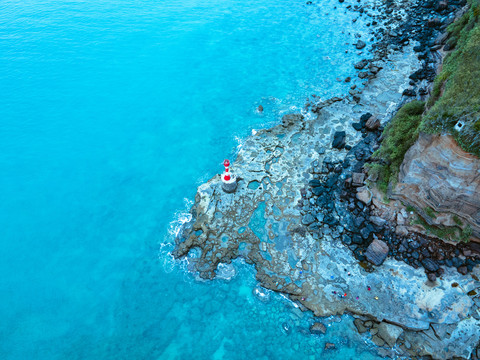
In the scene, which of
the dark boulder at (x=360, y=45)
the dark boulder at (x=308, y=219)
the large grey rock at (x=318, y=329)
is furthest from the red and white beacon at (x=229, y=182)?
the dark boulder at (x=360, y=45)

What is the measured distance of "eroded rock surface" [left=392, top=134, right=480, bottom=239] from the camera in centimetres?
1527

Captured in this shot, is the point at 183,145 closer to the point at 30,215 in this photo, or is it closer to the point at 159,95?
the point at 159,95

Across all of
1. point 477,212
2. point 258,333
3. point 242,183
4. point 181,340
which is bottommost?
point 181,340

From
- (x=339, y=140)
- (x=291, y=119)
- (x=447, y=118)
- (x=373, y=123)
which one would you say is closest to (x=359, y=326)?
(x=447, y=118)

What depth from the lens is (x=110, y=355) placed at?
53.0 feet

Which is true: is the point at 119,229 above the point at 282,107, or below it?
below

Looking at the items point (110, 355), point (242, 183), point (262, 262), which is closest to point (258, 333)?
point (262, 262)

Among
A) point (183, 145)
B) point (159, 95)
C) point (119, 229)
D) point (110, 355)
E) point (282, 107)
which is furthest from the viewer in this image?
point (159, 95)

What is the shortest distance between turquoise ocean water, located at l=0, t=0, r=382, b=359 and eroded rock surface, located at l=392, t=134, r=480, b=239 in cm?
924

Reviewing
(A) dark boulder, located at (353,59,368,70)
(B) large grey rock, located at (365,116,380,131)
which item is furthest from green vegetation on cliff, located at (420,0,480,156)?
(A) dark boulder, located at (353,59,368,70)

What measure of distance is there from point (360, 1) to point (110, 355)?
51.6m

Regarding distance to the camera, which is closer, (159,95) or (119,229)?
(119,229)

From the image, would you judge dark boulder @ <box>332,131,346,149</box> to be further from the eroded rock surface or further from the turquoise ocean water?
the turquoise ocean water

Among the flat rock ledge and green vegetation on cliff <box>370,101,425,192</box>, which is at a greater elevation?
green vegetation on cliff <box>370,101,425,192</box>
